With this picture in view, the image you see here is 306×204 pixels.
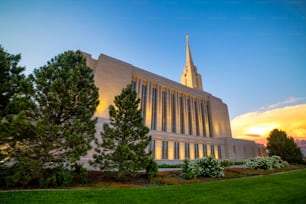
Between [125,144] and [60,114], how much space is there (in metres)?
A: 3.93

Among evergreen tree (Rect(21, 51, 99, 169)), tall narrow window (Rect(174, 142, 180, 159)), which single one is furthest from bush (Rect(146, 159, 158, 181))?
tall narrow window (Rect(174, 142, 180, 159))

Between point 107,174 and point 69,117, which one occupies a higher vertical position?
point 69,117

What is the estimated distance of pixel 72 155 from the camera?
7332 mm

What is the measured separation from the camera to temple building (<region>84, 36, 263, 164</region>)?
1008 inches

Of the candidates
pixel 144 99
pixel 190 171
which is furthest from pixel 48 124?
pixel 144 99

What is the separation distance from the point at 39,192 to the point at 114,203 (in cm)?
303

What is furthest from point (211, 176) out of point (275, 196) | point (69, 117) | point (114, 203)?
point (69, 117)

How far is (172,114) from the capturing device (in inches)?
1344

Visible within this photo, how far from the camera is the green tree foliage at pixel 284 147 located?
25938mm

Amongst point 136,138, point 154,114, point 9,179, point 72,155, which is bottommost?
point 9,179

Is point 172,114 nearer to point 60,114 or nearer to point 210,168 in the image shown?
point 210,168

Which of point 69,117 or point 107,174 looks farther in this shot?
point 107,174

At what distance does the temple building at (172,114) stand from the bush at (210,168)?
363 inches

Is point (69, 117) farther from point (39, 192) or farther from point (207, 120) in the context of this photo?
point (207, 120)
